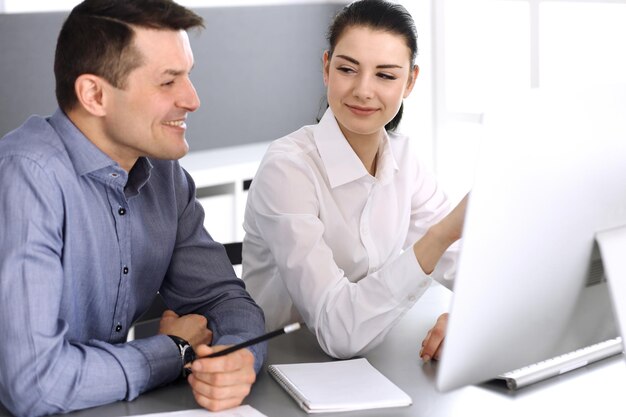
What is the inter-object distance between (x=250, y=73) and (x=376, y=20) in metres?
2.60

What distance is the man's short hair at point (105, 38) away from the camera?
5.45 ft

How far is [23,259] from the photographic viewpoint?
1.50m

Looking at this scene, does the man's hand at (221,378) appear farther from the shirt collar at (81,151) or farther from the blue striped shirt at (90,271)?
the shirt collar at (81,151)

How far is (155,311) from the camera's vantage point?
2137mm

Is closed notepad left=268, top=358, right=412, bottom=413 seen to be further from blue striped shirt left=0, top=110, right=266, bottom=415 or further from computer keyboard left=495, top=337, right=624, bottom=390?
computer keyboard left=495, top=337, right=624, bottom=390

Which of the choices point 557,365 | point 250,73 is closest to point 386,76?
point 557,365

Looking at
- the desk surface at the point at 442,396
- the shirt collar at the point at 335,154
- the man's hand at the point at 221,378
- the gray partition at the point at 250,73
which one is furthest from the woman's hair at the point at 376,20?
the gray partition at the point at 250,73

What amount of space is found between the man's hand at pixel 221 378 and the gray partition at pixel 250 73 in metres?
2.58

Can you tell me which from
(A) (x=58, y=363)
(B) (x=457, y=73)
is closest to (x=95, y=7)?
(A) (x=58, y=363)

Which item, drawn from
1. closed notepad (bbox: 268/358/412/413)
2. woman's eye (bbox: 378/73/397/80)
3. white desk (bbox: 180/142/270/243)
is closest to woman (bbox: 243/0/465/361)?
woman's eye (bbox: 378/73/397/80)

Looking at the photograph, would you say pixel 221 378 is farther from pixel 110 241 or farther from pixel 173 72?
pixel 173 72

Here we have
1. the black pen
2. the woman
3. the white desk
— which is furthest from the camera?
the white desk

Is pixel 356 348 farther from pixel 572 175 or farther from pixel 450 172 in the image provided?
pixel 450 172

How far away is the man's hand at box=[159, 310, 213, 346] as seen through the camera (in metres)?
1.73
